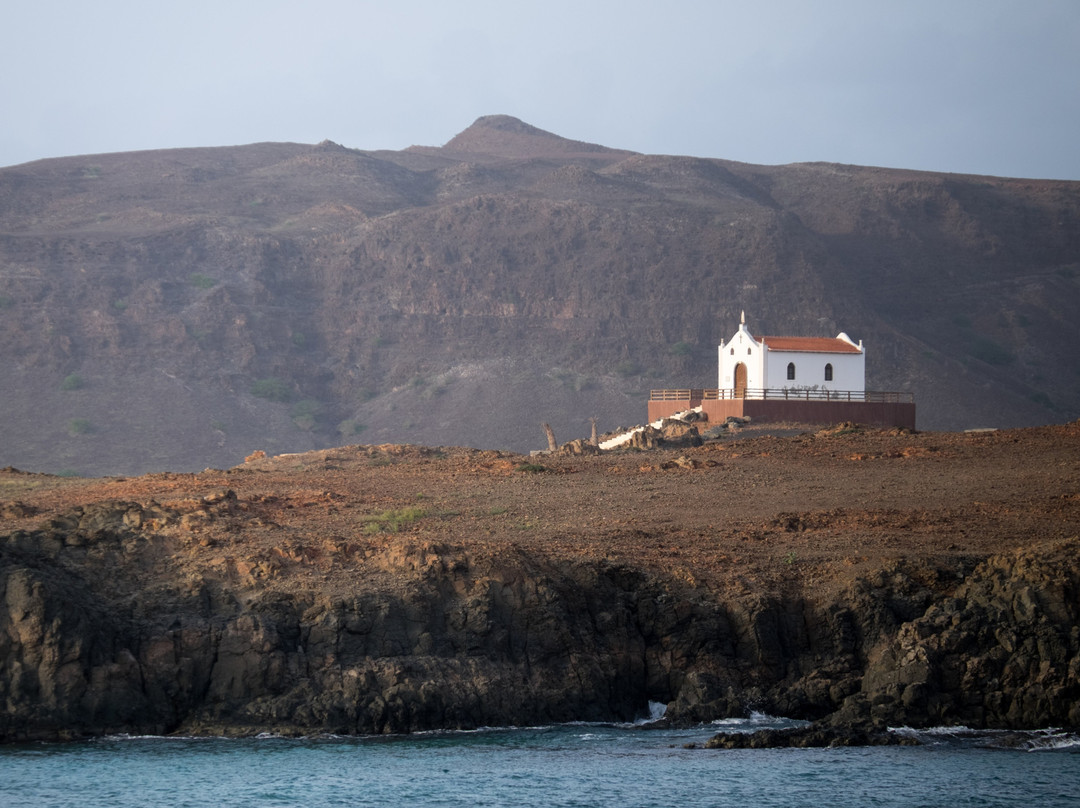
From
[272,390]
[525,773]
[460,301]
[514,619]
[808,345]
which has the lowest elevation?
[525,773]

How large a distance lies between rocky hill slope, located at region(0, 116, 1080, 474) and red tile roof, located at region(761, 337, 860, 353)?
29.7 meters

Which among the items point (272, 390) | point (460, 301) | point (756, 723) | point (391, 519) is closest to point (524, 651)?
point (756, 723)

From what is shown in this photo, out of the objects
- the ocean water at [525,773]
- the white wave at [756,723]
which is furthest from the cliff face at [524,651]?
the ocean water at [525,773]

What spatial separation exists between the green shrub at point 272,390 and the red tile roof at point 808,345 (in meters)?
45.7

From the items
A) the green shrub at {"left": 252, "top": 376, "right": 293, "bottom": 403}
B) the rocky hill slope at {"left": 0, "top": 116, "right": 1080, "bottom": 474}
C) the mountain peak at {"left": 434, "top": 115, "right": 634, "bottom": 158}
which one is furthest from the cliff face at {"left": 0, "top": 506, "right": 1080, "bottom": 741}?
the mountain peak at {"left": 434, "top": 115, "right": 634, "bottom": 158}

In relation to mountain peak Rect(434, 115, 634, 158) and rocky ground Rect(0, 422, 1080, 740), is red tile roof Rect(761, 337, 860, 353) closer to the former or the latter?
rocky ground Rect(0, 422, 1080, 740)

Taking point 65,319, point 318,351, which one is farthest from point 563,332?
point 65,319

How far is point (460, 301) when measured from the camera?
332 ft

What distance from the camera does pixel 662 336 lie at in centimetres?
9662

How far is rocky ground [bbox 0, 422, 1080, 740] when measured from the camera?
18.8m

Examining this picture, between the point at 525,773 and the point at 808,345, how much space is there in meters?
39.7

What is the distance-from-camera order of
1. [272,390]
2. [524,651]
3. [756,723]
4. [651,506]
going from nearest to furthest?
[756,723]
[524,651]
[651,506]
[272,390]

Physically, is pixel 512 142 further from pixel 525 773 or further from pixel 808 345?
pixel 525 773

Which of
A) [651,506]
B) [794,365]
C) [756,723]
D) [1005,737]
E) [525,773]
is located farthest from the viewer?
[794,365]
